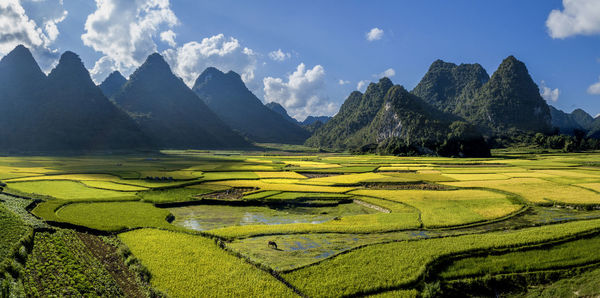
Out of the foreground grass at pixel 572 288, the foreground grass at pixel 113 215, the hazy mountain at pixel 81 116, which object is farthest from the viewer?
the hazy mountain at pixel 81 116

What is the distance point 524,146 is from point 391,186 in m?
122

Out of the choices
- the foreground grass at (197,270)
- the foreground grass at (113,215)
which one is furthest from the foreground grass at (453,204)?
the foreground grass at (113,215)

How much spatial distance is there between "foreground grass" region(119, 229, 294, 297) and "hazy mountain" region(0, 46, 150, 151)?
427 feet

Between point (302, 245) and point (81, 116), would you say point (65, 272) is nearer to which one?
point (302, 245)

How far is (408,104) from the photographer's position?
163125mm

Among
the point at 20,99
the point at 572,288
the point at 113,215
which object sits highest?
the point at 20,99

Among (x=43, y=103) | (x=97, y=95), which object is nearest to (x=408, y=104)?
(x=97, y=95)

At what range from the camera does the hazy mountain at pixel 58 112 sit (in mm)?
121519

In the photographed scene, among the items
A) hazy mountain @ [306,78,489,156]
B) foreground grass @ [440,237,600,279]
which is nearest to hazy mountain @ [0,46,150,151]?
hazy mountain @ [306,78,489,156]

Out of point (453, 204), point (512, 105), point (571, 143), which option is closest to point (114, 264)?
point (453, 204)

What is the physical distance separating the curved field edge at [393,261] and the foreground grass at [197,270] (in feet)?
4.60

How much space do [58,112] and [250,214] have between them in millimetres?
147583

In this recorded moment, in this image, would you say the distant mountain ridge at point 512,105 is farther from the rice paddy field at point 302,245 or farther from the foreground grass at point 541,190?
the rice paddy field at point 302,245

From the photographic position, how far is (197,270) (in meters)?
13.7
